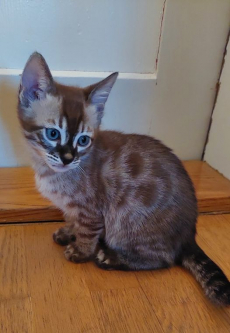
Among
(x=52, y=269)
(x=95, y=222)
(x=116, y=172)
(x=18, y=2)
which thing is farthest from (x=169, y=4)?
(x=52, y=269)

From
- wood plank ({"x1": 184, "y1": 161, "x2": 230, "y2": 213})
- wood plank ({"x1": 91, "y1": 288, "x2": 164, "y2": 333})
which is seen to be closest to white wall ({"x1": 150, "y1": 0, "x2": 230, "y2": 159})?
wood plank ({"x1": 184, "y1": 161, "x2": 230, "y2": 213})

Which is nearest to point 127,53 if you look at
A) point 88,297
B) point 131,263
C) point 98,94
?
point 98,94

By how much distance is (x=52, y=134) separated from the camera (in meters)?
0.93

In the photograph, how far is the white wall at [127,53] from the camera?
1275 millimetres

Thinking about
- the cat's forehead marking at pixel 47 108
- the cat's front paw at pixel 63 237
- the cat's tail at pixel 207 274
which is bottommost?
the cat's front paw at pixel 63 237

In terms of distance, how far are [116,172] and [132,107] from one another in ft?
1.50

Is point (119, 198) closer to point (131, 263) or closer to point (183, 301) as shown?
point (131, 263)

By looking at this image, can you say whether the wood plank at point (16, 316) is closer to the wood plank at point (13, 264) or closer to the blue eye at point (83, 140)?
the wood plank at point (13, 264)

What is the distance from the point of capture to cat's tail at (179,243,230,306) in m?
0.94

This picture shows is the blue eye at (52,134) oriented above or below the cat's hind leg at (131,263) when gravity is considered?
above

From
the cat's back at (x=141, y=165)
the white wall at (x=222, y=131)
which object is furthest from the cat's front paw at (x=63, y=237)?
the white wall at (x=222, y=131)

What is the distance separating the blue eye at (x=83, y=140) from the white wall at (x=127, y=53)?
426 mm

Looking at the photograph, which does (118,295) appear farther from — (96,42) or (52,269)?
(96,42)

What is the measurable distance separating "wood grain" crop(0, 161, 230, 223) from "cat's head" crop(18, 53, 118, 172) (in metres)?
0.31
